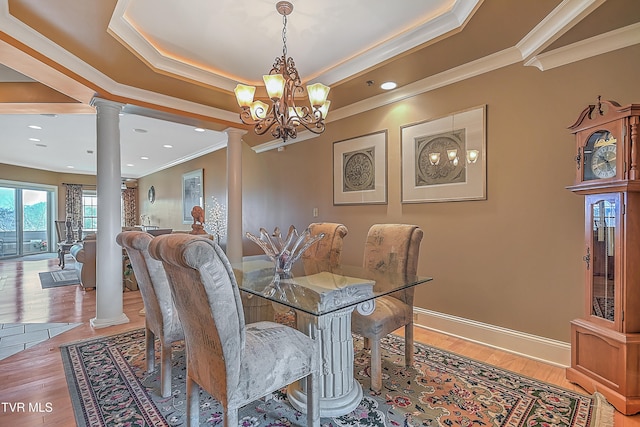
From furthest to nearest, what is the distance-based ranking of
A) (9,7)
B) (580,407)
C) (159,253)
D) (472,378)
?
(472,378)
(9,7)
(580,407)
(159,253)

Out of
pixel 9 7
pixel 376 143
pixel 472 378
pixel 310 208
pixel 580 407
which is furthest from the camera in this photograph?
pixel 310 208

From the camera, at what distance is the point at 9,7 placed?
1.98 meters

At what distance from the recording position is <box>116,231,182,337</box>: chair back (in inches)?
71.0

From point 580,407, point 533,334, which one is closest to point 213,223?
point 533,334

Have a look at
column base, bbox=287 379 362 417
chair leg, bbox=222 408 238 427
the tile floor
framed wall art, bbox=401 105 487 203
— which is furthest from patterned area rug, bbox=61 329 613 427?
framed wall art, bbox=401 105 487 203

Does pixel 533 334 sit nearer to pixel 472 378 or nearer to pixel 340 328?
pixel 472 378

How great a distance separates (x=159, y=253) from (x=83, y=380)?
1.59m

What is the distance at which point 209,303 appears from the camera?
1.19 meters

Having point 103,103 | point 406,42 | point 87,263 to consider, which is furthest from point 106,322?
point 406,42

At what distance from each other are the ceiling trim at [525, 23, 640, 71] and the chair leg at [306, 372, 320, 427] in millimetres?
2691

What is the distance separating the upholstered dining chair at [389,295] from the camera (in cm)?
197

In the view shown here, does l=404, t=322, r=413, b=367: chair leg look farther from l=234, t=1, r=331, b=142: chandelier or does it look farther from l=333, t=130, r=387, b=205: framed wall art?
l=234, t=1, r=331, b=142: chandelier

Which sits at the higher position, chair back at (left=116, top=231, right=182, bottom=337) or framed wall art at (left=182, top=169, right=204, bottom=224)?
framed wall art at (left=182, top=169, right=204, bottom=224)

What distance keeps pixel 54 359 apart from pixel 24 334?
916 millimetres
